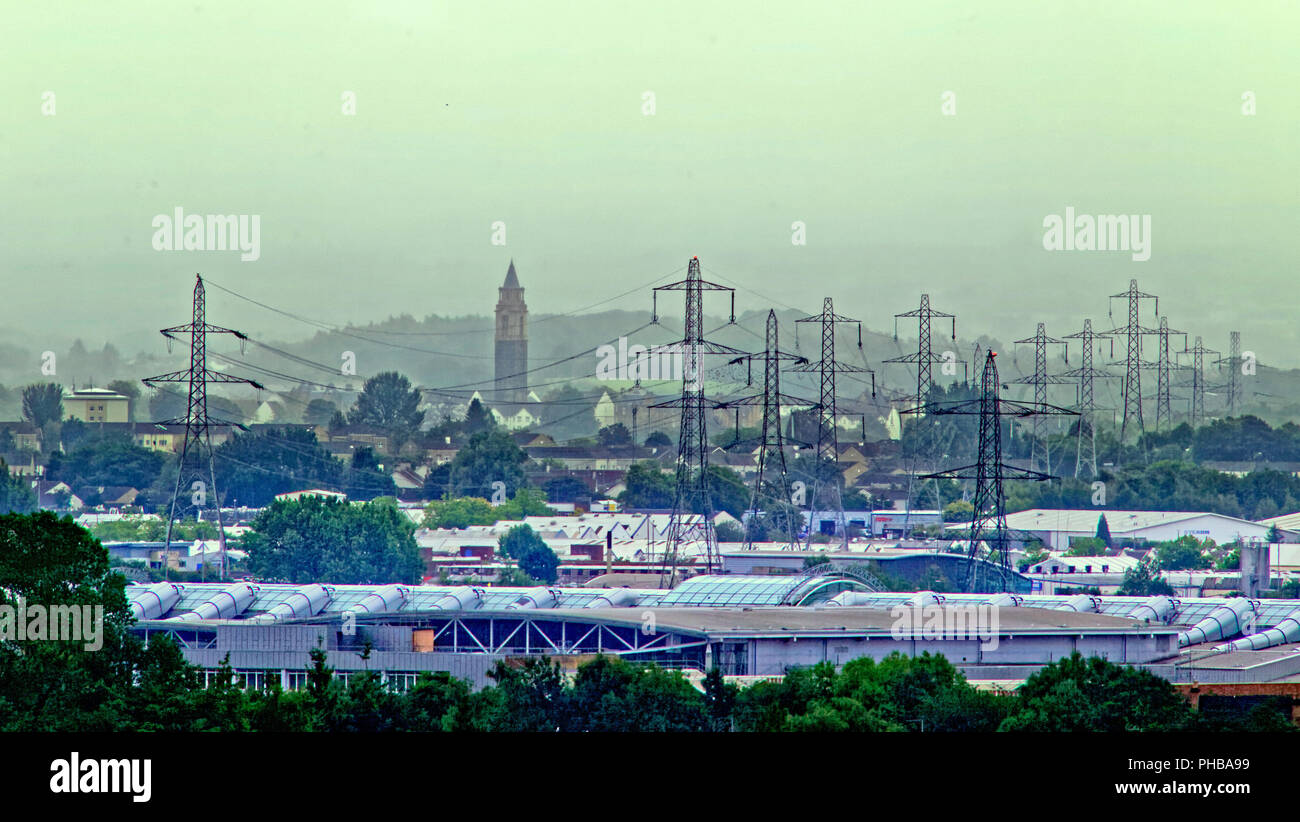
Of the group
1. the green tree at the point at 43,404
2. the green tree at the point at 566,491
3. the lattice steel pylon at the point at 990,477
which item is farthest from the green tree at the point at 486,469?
the green tree at the point at 43,404

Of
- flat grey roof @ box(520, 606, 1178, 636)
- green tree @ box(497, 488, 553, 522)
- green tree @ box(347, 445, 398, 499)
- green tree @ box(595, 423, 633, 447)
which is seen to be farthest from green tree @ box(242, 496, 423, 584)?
green tree @ box(595, 423, 633, 447)

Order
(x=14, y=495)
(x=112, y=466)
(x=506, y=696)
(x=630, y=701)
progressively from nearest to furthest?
(x=630, y=701) < (x=506, y=696) < (x=14, y=495) < (x=112, y=466)

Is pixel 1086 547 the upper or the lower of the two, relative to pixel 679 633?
lower

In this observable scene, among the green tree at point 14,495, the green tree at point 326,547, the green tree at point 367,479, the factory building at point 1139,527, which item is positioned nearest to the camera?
the green tree at point 326,547

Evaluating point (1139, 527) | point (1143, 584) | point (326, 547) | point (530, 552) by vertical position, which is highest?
point (1139, 527)

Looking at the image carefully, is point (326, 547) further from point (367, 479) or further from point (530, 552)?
point (367, 479)

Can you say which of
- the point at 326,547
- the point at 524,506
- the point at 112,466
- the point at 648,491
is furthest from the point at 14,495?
the point at 648,491

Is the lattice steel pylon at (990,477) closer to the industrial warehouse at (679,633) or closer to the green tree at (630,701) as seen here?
the industrial warehouse at (679,633)
